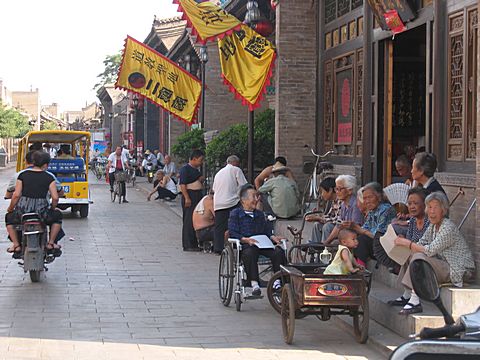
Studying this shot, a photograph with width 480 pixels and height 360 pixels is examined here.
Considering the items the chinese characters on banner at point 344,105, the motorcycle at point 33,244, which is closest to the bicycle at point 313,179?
the chinese characters on banner at point 344,105

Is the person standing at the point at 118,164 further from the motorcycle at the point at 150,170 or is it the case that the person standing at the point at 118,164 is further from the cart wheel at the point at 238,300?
the cart wheel at the point at 238,300

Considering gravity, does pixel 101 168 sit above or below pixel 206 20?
below

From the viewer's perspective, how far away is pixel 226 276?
10188mm

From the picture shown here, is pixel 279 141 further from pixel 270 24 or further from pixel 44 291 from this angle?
pixel 44 291

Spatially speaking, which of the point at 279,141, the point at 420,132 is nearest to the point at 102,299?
the point at 420,132

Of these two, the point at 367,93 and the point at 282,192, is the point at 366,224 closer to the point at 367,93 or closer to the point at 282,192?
the point at 367,93

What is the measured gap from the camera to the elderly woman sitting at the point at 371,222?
1005 centimetres

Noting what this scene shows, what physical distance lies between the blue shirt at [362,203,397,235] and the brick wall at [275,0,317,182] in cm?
792

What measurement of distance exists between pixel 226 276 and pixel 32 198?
10.7ft

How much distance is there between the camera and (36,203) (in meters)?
12.1

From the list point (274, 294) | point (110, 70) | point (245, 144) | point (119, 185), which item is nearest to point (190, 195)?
point (245, 144)

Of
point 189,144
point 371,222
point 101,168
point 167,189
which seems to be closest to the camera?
point 371,222

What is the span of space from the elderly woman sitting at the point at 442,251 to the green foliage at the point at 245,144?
41.9 ft

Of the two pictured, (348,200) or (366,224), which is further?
(348,200)
